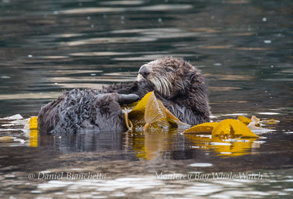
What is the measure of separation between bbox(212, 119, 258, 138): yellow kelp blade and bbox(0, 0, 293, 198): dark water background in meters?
0.23

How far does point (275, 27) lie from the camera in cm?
1817

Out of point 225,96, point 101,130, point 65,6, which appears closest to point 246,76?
point 225,96

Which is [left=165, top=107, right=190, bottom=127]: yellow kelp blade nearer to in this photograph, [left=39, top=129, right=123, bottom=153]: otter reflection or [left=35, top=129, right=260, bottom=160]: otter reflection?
[left=35, top=129, right=260, bottom=160]: otter reflection

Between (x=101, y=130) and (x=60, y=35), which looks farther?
(x=60, y=35)

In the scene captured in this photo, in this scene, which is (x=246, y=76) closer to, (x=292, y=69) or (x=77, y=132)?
(x=292, y=69)

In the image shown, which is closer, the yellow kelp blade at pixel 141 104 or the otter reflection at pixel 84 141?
the otter reflection at pixel 84 141

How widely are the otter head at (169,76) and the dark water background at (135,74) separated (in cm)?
64

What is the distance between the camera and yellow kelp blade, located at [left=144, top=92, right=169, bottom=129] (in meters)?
6.58

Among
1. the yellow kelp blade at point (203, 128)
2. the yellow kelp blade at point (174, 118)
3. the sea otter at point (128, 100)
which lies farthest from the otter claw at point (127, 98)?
the yellow kelp blade at point (203, 128)

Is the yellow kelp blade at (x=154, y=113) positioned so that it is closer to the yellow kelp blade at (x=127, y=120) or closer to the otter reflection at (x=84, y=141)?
the yellow kelp blade at (x=127, y=120)

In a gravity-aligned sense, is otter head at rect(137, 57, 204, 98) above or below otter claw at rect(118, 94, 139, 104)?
above

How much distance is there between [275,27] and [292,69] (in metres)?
6.49

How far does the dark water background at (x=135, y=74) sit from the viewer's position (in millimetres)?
4410

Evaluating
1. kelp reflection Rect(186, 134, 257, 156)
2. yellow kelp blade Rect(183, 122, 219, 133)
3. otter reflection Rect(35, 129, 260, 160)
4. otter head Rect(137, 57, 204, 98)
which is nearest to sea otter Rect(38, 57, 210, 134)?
otter head Rect(137, 57, 204, 98)
